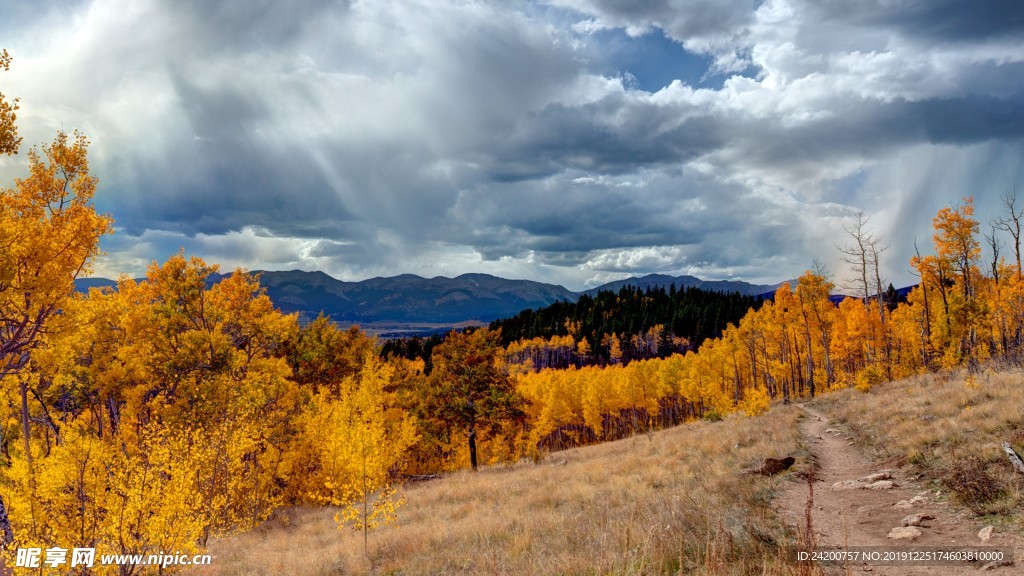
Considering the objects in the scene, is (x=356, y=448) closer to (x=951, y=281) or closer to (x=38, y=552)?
(x=38, y=552)

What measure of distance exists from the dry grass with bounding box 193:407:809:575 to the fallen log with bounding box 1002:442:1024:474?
451 cm

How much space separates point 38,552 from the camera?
10.1 m

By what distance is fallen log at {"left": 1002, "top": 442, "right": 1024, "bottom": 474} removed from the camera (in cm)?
922

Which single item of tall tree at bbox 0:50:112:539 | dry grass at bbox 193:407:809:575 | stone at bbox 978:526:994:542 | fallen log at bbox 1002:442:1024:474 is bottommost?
dry grass at bbox 193:407:809:575

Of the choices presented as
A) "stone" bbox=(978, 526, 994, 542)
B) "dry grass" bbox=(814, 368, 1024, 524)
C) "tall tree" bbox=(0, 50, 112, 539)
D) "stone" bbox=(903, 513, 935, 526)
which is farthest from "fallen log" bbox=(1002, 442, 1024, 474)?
"tall tree" bbox=(0, 50, 112, 539)

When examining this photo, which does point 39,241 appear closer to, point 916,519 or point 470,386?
point 916,519

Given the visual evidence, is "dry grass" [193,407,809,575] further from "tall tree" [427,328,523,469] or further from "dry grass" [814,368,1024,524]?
"tall tree" [427,328,523,469]

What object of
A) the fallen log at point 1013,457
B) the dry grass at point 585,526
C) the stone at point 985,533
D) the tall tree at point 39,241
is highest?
the tall tree at point 39,241

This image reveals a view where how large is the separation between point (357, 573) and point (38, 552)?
6.54 metres

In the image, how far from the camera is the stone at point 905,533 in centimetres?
807

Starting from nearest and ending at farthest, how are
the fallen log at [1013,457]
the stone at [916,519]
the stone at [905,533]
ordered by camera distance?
the stone at [905,533], the stone at [916,519], the fallen log at [1013,457]

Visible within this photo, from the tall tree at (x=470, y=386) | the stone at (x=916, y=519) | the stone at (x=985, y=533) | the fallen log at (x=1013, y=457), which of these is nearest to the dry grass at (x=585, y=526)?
the stone at (x=916, y=519)

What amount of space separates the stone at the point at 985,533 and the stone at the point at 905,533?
0.77m

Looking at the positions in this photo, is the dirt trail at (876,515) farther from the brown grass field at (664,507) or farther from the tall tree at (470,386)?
the tall tree at (470,386)
